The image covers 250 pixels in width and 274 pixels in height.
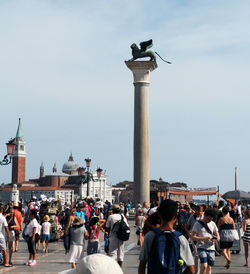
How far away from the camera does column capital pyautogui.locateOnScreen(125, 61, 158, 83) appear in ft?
118

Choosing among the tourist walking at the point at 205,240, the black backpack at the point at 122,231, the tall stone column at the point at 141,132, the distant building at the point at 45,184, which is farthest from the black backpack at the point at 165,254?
the distant building at the point at 45,184

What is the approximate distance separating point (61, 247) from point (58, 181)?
164986mm

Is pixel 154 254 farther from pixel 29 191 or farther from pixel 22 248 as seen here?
pixel 29 191

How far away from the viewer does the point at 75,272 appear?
8.52ft

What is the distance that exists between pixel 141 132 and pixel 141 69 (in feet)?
13.3

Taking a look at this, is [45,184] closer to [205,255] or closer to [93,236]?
[93,236]

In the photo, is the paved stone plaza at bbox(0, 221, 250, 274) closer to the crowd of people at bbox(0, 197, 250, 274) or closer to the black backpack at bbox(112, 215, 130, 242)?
the crowd of people at bbox(0, 197, 250, 274)

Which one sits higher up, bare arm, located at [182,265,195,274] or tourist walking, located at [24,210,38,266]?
bare arm, located at [182,265,195,274]

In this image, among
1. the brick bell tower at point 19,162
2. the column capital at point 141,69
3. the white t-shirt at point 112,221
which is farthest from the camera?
the brick bell tower at point 19,162

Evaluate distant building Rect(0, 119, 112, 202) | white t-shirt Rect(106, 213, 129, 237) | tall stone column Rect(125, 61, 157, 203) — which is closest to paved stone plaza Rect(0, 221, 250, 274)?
white t-shirt Rect(106, 213, 129, 237)

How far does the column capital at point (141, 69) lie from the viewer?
3597 centimetres

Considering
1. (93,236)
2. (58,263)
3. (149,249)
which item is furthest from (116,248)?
(149,249)

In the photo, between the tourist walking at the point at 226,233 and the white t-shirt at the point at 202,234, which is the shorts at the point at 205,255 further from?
the tourist walking at the point at 226,233

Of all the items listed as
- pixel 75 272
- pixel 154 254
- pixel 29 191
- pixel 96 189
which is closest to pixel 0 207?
pixel 154 254
